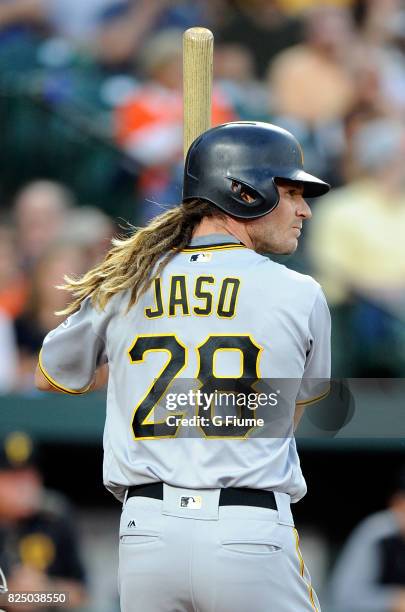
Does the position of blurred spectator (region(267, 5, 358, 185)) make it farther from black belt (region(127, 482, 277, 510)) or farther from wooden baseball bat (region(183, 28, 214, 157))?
black belt (region(127, 482, 277, 510))

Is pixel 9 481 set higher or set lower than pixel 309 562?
higher

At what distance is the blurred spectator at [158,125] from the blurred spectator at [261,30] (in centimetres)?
39

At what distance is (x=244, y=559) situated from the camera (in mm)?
2377

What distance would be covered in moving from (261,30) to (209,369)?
4.52m

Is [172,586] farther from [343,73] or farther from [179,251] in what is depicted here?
[343,73]

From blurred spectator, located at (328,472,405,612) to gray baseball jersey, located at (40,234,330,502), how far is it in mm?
2521

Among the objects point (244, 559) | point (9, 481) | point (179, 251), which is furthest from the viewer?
point (9, 481)

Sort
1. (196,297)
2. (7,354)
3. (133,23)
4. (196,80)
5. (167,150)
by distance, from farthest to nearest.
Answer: (133,23), (167,150), (7,354), (196,80), (196,297)

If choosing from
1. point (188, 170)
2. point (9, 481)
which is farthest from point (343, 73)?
point (188, 170)

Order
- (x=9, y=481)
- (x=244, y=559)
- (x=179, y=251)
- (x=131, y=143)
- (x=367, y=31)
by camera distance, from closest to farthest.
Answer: (x=244, y=559) → (x=179, y=251) → (x=9, y=481) → (x=131, y=143) → (x=367, y=31)

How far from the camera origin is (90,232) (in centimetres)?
582

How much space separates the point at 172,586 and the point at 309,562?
9.76 feet

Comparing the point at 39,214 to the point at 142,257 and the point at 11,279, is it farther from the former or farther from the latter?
the point at 142,257

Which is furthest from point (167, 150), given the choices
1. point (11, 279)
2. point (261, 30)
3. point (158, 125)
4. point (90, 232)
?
point (11, 279)
